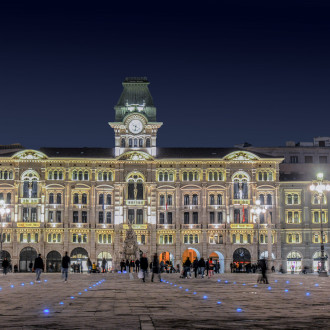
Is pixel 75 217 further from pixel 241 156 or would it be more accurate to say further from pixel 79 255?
pixel 241 156

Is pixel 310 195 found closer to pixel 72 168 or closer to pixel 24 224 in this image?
pixel 72 168

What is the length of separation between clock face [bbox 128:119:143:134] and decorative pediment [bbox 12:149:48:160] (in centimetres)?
1295

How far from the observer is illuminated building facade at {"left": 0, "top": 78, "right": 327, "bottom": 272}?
9538cm

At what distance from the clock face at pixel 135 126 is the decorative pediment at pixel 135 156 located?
3.79 meters

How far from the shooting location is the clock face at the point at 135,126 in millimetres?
99125

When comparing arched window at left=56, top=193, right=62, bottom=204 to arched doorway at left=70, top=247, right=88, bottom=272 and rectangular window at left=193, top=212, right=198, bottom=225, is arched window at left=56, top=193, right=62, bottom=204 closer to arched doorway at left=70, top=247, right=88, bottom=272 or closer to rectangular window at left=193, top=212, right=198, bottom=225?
arched doorway at left=70, top=247, right=88, bottom=272

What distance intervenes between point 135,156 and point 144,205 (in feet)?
23.2

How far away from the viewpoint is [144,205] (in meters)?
96.7

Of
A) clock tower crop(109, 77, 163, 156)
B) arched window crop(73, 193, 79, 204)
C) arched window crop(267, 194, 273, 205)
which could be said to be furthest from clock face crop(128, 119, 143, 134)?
arched window crop(267, 194, 273, 205)

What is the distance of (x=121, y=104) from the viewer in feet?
334

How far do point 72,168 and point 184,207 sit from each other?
16790 millimetres

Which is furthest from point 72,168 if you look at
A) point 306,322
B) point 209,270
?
point 306,322

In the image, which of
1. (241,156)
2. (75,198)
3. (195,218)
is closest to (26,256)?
(75,198)

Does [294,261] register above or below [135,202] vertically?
below
